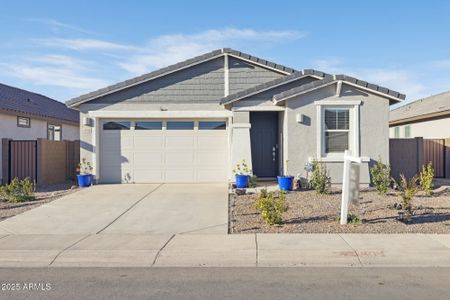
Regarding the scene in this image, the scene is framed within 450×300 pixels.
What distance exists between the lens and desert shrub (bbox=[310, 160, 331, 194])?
39.7 feet

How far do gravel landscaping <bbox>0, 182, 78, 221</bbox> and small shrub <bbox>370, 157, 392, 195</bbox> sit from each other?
989cm

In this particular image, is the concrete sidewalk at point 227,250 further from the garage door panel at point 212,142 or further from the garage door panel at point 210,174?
the garage door panel at point 212,142

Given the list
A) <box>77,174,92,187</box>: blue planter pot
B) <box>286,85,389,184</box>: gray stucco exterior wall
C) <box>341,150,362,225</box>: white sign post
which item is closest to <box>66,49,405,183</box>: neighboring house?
<box>77,174,92,187</box>: blue planter pot

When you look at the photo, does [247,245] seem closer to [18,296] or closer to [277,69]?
[18,296]

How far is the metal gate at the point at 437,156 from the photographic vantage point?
1758 centimetres

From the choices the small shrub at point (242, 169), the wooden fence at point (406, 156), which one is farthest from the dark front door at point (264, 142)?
the wooden fence at point (406, 156)

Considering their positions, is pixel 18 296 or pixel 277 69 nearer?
pixel 18 296

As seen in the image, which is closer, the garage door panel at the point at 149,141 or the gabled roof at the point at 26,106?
the garage door panel at the point at 149,141

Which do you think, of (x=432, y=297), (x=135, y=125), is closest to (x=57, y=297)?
(x=432, y=297)

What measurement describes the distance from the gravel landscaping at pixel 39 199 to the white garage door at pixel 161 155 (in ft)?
5.32

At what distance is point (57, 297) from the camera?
5.00 metres

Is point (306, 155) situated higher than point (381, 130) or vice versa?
point (381, 130)

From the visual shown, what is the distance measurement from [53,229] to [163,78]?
858cm

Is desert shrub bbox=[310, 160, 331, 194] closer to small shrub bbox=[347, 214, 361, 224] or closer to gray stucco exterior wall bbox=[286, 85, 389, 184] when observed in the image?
gray stucco exterior wall bbox=[286, 85, 389, 184]
